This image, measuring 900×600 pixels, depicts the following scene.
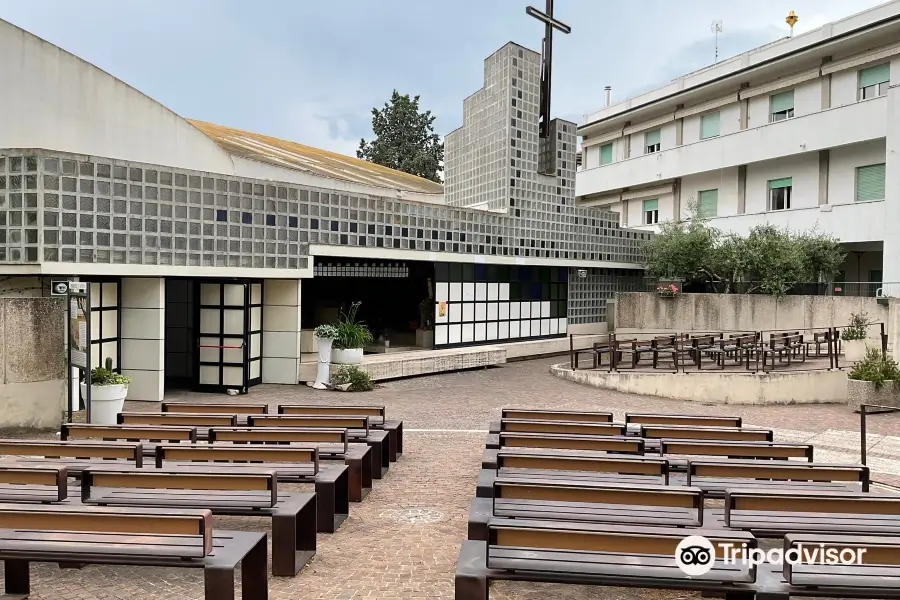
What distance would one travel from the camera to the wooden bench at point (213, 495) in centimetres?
509

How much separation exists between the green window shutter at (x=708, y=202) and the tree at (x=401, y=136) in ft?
91.8

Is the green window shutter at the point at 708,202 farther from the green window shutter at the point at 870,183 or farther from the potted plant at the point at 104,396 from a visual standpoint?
the potted plant at the point at 104,396

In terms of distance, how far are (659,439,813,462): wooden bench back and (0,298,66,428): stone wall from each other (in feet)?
30.3

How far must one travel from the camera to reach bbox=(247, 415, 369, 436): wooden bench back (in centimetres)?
776

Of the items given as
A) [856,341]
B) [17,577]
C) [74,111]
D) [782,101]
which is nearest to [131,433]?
[17,577]

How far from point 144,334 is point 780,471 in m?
11.5

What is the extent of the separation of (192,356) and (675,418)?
11.4 meters

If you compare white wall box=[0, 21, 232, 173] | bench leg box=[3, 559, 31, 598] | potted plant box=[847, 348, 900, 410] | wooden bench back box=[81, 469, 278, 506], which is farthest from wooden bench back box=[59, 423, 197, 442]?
potted plant box=[847, 348, 900, 410]

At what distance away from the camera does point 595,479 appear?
6117mm

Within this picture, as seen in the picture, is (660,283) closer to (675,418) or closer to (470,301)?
(470,301)

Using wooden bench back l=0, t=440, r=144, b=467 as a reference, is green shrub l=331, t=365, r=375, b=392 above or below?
below

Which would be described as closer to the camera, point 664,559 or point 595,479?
point 664,559

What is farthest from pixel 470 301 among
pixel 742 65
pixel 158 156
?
pixel 742 65

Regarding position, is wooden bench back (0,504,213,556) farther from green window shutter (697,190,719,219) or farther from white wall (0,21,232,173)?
green window shutter (697,190,719,219)
